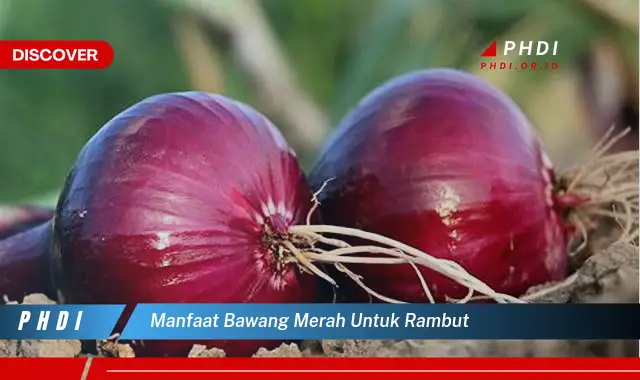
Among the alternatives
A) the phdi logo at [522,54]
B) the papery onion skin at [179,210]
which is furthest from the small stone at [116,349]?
the phdi logo at [522,54]

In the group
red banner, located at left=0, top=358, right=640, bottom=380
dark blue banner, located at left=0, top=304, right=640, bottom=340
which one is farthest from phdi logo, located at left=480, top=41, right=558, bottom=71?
red banner, located at left=0, top=358, right=640, bottom=380

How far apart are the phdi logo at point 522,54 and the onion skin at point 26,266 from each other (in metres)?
1.18

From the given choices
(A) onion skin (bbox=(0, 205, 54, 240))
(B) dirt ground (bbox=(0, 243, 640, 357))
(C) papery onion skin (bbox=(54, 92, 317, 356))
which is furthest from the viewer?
(A) onion skin (bbox=(0, 205, 54, 240))

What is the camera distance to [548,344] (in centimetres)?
238

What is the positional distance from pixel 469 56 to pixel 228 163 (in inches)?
26.5

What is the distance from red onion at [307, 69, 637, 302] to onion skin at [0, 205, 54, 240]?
0.73 m

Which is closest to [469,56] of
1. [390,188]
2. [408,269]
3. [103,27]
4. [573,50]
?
[573,50]

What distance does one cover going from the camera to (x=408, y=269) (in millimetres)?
2316

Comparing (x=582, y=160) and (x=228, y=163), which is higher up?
(x=582, y=160)

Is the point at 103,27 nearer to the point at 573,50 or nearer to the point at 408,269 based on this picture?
the point at 408,269

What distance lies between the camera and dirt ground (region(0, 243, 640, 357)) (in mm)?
2359

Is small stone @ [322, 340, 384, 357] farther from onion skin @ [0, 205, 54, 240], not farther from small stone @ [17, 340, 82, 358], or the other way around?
onion skin @ [0, 205, 54, 240]

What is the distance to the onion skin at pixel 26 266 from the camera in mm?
2410

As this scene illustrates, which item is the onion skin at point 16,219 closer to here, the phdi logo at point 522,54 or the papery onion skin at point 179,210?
the papery onion skin at point 179,210
